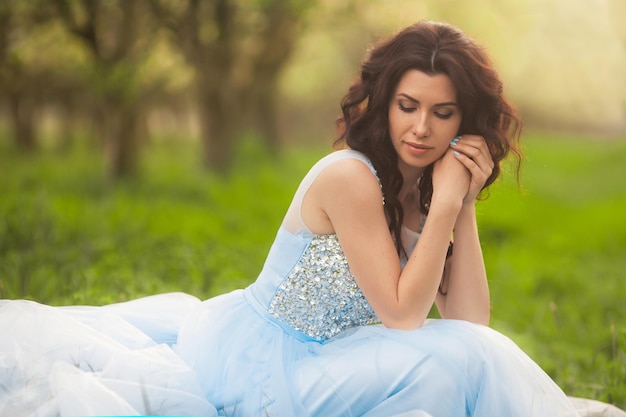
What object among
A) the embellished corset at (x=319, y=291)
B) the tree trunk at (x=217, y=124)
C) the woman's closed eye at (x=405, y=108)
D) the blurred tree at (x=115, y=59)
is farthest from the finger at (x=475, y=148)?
the tree trunk at (x=217, y=124)

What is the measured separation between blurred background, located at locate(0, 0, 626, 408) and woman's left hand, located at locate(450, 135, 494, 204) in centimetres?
32

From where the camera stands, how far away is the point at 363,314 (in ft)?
10.4

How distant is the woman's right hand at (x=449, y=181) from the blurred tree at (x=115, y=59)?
7.15m

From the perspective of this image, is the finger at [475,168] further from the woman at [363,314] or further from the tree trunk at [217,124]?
the tree trunk at [217,124]

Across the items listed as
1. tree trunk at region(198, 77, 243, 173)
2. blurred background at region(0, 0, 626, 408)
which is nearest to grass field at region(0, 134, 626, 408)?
blurred background at region(0, 0, 626, 408)

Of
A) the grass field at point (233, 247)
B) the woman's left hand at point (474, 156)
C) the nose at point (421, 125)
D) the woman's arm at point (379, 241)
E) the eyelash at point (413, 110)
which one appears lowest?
the grass field at point (233, 247)

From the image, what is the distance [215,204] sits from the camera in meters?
10.2

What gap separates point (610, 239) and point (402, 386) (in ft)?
24.6

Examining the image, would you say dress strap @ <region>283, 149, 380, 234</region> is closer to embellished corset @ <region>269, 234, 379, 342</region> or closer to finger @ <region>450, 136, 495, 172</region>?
embellished corset @ <region>269, 234, 379, 342</region>

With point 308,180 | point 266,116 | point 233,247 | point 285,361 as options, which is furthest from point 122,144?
point 285,361

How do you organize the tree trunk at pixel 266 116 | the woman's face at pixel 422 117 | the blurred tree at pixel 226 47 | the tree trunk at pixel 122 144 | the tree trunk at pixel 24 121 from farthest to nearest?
the tree trunk at pixel 24 121
the tree trunk at pixel 266 116
the blurred tree at pixel 226 47
the tree trunk at pixel 122 144
the woman's face at pixel 422 117

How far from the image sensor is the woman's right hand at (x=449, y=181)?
305 centimetres

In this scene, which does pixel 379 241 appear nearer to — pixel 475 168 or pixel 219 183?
pixel 475 168

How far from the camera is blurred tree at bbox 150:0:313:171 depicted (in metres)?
11.5
